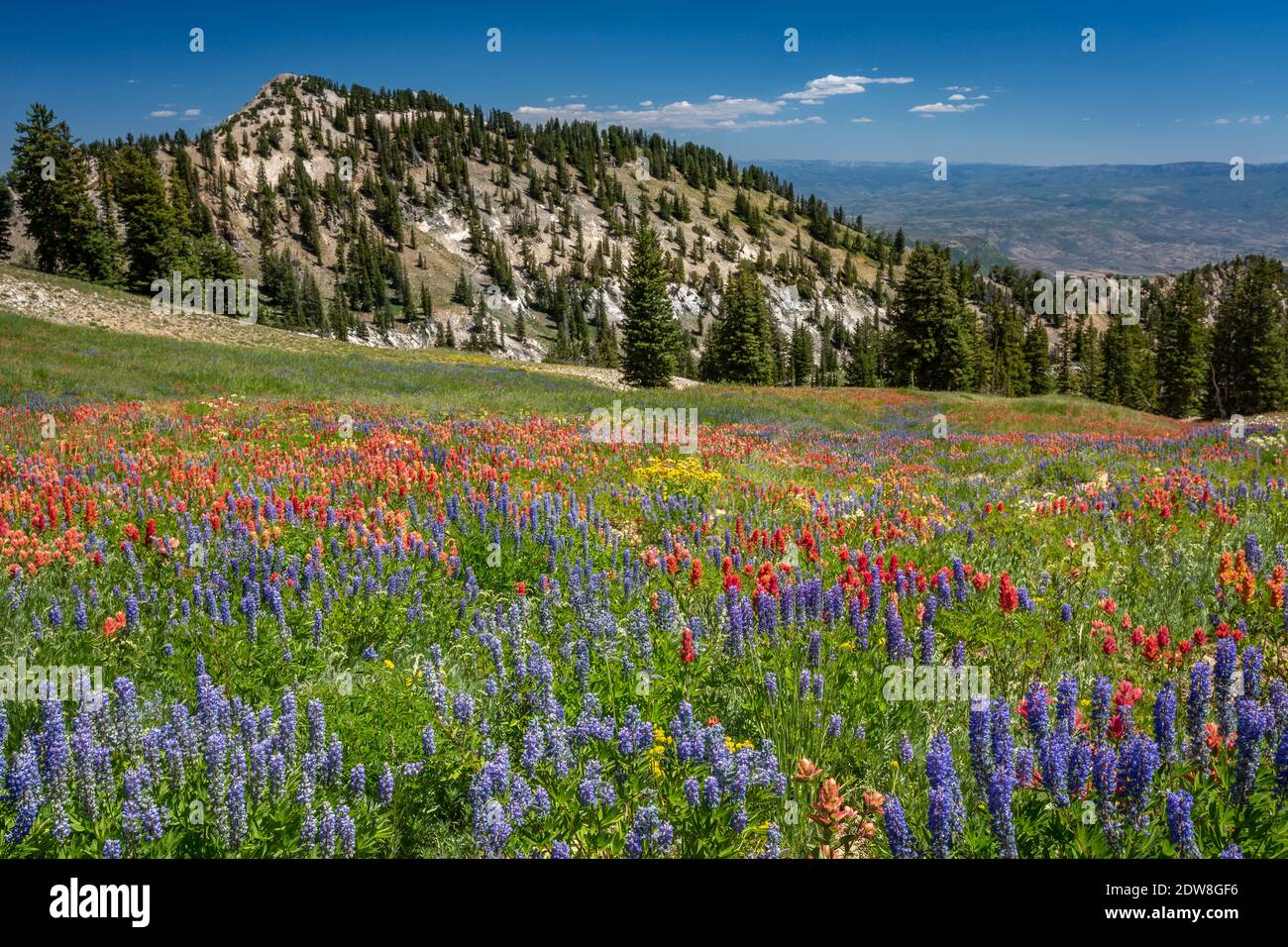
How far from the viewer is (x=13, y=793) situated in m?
3.03

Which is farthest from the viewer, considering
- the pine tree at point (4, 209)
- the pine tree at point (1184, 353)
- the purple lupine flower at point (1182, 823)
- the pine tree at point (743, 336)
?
the pine tree at point (4, 209)

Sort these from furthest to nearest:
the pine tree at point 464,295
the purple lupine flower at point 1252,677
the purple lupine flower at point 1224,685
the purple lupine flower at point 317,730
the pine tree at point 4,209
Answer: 1. the pine tree at point 464,295
2. the pine tree at point 4,209
3. the purple lupine flower at point 1252,677
4. the purple lupine flower at point 1224,685
5. the purple lupine flower at point 317,730

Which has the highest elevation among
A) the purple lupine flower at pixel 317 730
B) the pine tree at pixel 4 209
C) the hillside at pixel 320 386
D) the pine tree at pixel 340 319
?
the pine tree at pixel 4 209

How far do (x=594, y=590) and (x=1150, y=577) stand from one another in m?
5.19

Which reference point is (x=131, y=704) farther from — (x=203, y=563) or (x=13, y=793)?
(x=203, y=563)

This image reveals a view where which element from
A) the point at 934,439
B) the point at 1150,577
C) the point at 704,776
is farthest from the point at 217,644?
the point at 934,439

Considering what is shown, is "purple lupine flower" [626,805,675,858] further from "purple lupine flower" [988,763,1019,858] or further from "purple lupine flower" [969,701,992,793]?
"purple lupine flower" [969,701,992,793]

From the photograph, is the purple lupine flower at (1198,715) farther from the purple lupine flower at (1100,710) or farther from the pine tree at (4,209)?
the pine tree at (4,209)

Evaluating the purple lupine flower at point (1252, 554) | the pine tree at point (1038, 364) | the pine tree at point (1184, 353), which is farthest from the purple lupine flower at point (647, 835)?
the pine tree at point (1038, 364)

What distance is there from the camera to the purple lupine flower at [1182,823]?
2703 mm

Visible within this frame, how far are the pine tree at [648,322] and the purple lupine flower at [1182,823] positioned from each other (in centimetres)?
5977

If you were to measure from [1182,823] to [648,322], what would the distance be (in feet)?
206

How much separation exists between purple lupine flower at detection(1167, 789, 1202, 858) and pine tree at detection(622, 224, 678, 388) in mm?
59774

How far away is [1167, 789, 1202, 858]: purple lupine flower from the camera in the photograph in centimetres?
270
